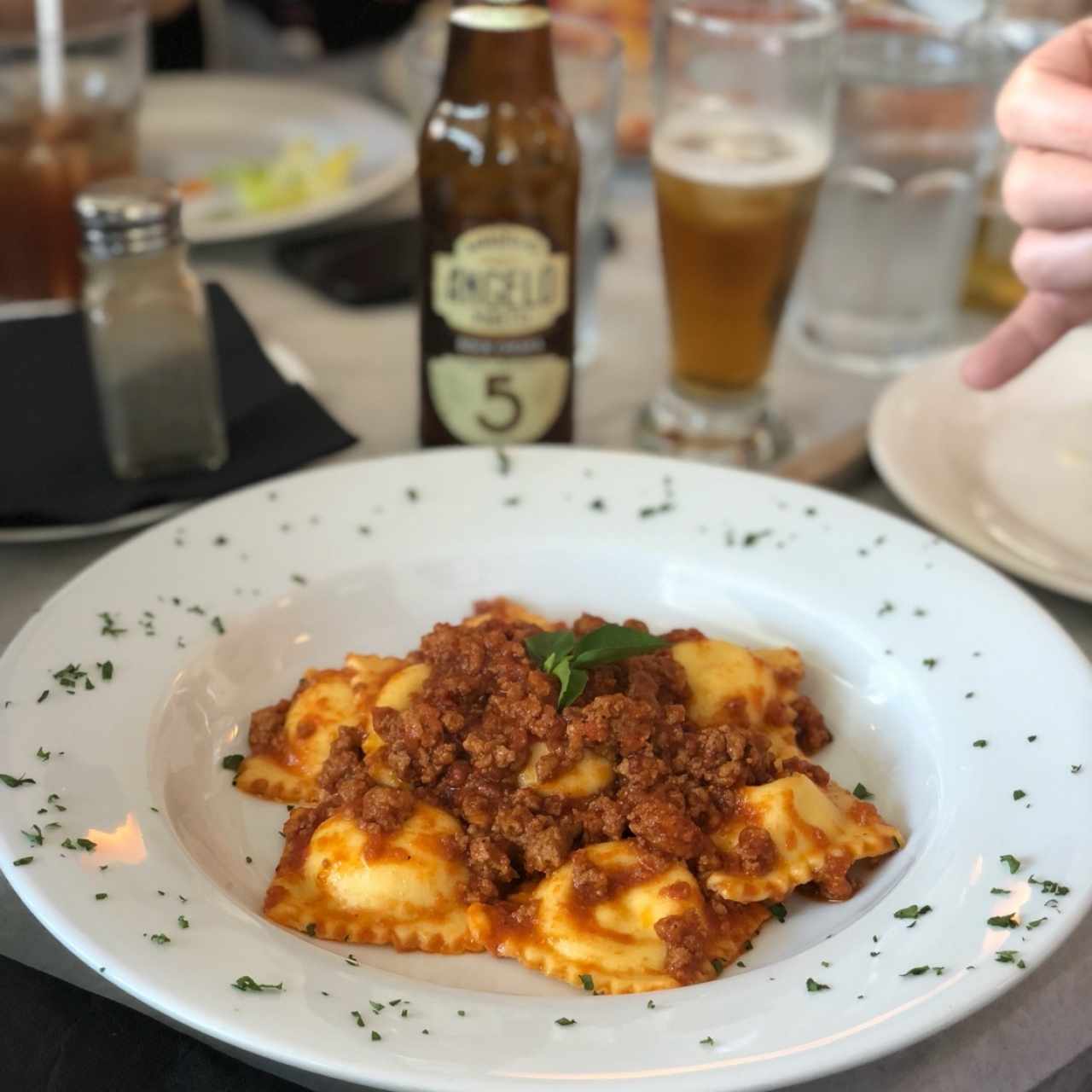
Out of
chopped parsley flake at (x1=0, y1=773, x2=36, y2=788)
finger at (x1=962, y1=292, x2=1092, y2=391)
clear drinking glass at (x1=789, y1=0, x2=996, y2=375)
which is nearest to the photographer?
chopped parsley flake at (x1=0, y1=773, x2=36, y2=788)

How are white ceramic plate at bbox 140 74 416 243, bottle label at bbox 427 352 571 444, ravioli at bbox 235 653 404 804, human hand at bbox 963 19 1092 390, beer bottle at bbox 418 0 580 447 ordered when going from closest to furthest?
ravioli at bbox 235 653 404 804, human hand at bbox 963 19 1092 390, beer bottle at bbox 418 0 580 447, bottle label at bbox 427 352 571 444, white ceramic plate at bbox 140 74 416 243

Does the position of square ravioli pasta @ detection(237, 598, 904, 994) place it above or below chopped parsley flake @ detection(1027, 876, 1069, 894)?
below

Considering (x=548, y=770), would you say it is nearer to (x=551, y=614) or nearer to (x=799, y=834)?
(x=799, y=834)

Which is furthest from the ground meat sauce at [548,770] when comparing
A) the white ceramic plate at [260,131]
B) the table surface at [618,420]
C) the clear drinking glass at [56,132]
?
the white ceramic plate at [260,131]

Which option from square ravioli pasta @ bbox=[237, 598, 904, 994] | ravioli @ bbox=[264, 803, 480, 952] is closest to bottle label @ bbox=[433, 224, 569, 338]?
square ravioli pasta @ bbox=[237, 598, 904, 994]

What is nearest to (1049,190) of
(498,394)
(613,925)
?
(498,394)

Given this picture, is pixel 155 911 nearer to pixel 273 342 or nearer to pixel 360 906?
pixel 360 906

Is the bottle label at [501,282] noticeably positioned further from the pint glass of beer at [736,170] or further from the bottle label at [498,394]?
the pint glass of beer at [736,170]

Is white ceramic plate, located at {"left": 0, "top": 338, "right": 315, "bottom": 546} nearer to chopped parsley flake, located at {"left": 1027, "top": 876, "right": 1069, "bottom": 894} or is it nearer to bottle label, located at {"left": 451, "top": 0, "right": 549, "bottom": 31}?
bottle label, located at {"left": 451, "top": 0, "right": 549, "bottom": 31}
